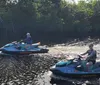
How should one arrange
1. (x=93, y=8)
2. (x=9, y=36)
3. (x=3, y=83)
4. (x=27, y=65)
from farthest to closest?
(x=93, y=8), (x=9, y=36), (x=27, y=65), (x=3, y=83)

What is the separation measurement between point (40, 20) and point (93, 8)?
12544mm

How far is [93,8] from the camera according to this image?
53.8m

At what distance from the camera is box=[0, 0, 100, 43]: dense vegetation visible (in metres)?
46.1

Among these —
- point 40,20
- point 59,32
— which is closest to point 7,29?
point 40,20

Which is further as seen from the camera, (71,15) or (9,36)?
(71,15)

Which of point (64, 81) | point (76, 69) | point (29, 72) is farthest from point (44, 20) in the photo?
point (64, 81)

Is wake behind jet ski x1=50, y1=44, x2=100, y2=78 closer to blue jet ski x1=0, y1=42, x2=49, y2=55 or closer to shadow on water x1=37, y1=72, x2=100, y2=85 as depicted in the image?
shadow on water x1=37, y1=72, x2=100, y2=85

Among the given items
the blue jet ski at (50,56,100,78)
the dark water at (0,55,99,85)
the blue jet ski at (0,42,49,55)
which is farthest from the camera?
the blue jet ski at (0,42,49,55)

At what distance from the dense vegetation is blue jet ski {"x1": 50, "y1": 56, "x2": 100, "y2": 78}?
26538 millimetres

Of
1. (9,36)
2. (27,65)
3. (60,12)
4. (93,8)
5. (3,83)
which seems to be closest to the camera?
(3,83)

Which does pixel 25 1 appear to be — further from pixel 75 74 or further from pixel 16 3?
pixel 75 74

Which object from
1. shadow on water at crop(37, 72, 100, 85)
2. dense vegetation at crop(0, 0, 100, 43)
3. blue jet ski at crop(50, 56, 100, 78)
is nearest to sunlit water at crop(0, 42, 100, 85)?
shadow on water at crop(37, 72, 100, 85)

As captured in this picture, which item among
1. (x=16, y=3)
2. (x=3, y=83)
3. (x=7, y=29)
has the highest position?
(x=16, y=3)

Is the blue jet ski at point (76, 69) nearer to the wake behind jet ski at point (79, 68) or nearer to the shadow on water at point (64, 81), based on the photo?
the wake behind jet ski at point (79, 68)
